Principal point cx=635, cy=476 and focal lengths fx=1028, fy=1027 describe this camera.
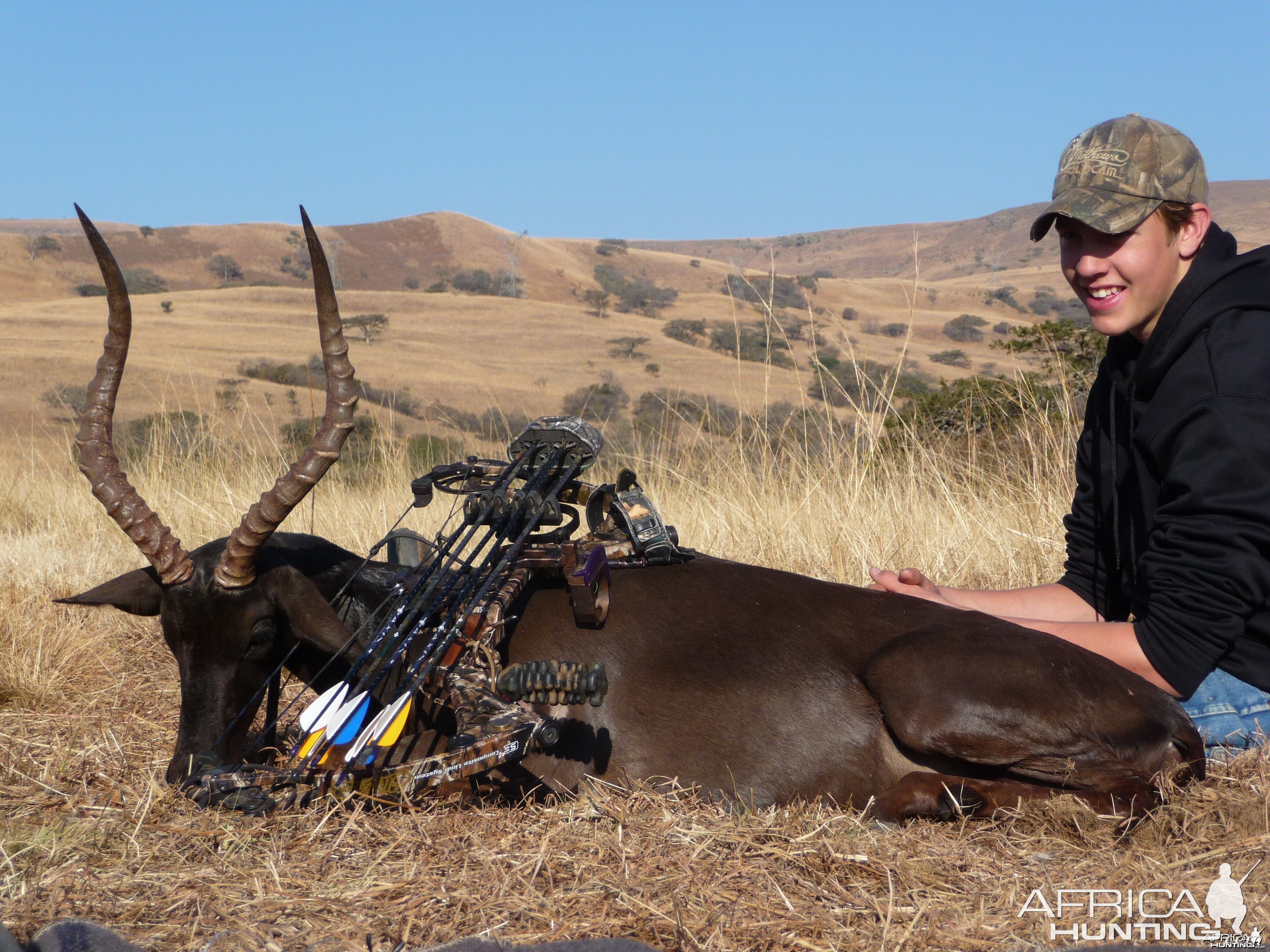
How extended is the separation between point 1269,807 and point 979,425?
305 inches

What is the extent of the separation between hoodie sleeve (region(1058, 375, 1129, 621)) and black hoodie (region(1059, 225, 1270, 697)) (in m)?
0.31

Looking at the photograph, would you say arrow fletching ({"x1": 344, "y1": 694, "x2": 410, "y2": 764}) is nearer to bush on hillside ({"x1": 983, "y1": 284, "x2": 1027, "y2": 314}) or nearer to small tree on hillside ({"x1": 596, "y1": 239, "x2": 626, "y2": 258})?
bush on hillside ({"x1": 983, "y1": 284, "x2": 1027, "y2": 314})

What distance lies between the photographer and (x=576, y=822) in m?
3.04

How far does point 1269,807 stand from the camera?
2.88 m

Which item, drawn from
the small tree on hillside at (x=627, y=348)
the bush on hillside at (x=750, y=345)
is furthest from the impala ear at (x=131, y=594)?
the small tree on hillside at (x=627, y=348)

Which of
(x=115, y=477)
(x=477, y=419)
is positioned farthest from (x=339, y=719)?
(x=477, y=419)

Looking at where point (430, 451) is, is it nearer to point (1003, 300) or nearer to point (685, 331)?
point (685, 331)

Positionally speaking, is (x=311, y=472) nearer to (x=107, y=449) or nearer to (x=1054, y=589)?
(x=107, y=449)

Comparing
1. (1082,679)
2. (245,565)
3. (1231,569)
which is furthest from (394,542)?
(1231,569)

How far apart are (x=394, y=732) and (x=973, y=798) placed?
175 cm

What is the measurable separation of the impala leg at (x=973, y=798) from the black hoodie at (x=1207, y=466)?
427 millimetres

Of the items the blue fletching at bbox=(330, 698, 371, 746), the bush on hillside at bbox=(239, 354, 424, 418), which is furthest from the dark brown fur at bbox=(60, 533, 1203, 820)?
the bush on hillside at bbox=(239, 354, 424, 418)

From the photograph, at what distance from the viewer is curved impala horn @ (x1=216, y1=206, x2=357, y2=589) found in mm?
3064

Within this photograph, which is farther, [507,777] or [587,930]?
[507,777]
